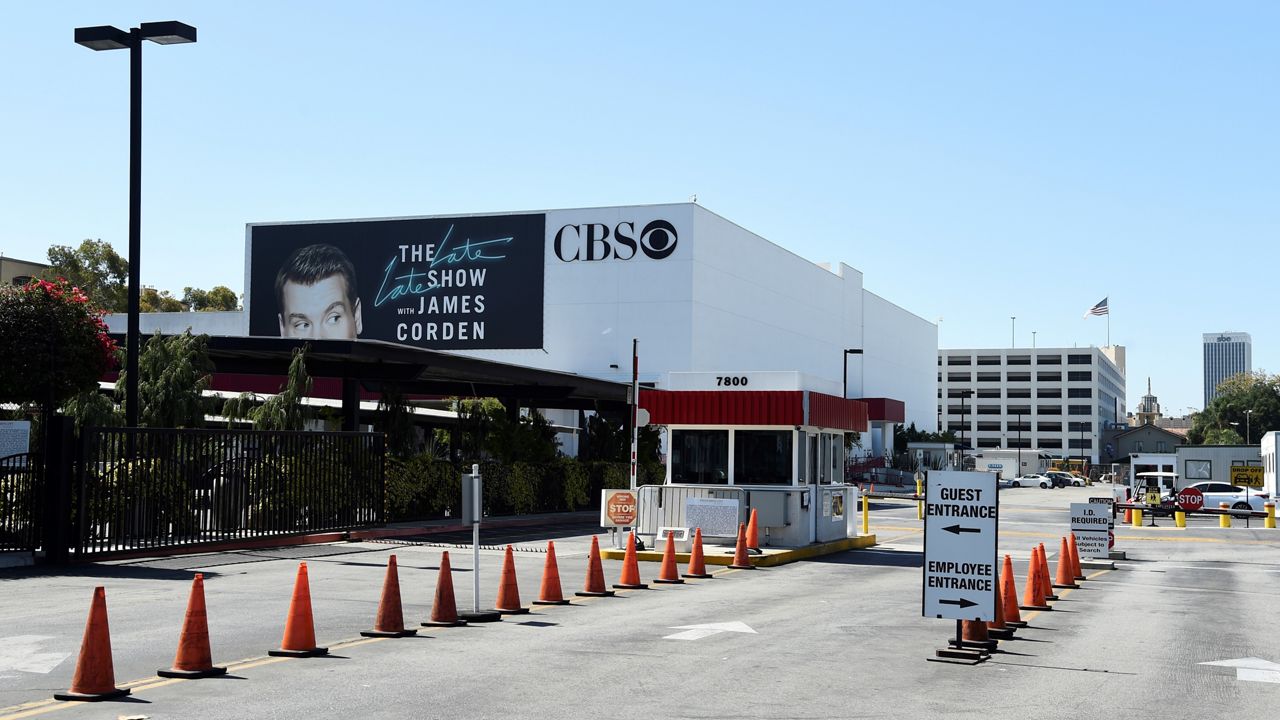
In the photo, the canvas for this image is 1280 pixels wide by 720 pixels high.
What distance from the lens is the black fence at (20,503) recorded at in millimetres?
19969

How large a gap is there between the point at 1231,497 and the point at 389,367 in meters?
36.9

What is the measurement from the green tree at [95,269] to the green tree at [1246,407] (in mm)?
111314

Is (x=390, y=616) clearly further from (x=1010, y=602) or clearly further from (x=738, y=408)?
(x=738, y=408)

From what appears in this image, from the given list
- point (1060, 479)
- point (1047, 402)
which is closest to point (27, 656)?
point (1060, 479)

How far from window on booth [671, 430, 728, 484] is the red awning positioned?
1.04 ft

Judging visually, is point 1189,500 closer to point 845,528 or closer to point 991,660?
point 845,528

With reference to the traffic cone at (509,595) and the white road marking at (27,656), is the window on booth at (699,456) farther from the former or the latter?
the white road marking at (27,656)

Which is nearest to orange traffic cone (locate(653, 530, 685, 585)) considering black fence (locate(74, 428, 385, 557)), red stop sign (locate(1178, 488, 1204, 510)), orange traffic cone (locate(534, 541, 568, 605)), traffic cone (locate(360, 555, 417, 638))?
orange traffic cone (locate(534, 541, 568, 605))

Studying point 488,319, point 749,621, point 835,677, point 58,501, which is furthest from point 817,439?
point 488,319

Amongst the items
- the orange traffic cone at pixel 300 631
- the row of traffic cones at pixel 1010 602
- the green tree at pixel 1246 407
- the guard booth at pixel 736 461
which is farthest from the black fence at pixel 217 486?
the green tree at pixel 1246 407

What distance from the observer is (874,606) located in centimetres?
1666

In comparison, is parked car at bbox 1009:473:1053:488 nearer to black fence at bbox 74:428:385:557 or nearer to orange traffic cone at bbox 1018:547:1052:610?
black fence at bbox 74:428:385:557

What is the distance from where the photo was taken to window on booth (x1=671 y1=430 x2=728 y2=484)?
85.0 ft

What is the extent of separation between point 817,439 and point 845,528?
3.25 metres
